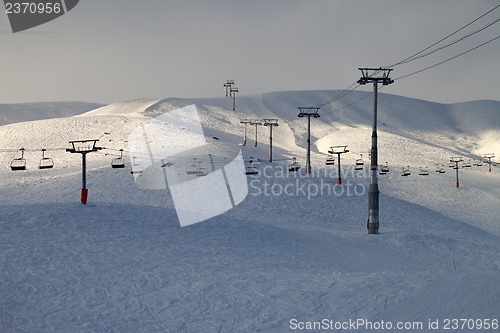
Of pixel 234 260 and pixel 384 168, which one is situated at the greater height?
pixel 384 168

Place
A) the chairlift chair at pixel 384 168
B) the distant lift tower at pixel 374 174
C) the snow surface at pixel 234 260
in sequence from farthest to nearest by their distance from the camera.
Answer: the chairlift chair at pixel 384 168 < the distant lift tower at pixel 374 174 < the snow surface at pixel 234 260

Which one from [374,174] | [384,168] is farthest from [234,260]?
[384,168]

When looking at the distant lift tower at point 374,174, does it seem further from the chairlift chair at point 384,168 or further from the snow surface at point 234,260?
the chairlift chair at point 384,168

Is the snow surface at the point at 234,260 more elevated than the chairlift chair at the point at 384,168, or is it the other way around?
the chairlift chair at the point at 384,168

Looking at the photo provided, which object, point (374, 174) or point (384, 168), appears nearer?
point (374, 174)

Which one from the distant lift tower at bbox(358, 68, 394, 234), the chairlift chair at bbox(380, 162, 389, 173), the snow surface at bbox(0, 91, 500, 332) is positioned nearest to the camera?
the snow surface at bbox(0, 91, 500, 332)

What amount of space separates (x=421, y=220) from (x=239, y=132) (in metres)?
77.0

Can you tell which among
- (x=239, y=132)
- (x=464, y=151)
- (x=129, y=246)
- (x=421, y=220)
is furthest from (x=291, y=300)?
(x=464, y=151)

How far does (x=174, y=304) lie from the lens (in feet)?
52.0

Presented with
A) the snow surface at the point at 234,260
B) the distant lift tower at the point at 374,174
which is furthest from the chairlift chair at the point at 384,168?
the distant lift tower at the point at 374,174

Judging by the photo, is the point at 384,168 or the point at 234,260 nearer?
the point at 234,260

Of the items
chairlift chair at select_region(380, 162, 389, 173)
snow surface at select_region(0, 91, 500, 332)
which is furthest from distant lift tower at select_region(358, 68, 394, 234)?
chairlift chair at select_region(380, 162, 389, 173)

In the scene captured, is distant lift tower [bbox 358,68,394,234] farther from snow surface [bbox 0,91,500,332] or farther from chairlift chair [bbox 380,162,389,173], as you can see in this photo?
chairlift chair [bbox 380,162,389,173]

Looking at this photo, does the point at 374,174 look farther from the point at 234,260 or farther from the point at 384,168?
the point at 384,168
